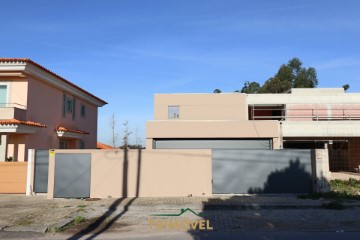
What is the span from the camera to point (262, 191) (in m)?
14.4

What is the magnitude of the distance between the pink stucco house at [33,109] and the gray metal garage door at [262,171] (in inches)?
375

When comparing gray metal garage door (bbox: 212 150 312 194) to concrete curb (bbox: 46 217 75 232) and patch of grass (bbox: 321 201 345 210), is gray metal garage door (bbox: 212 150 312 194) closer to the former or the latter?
patch of grass (bbox: 321 201 345 210)

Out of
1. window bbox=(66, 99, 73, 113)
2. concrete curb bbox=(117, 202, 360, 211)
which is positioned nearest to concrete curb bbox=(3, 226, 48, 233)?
concrete curb bbox=(117, 202, 360, 211)

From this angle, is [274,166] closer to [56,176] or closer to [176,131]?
[56,176]

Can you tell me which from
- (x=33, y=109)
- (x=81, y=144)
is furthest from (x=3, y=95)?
(x=81, y=144)

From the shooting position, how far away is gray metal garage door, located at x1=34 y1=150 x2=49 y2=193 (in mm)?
14844

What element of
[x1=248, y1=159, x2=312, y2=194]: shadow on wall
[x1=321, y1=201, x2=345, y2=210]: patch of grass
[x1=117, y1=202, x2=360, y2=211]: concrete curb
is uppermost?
[x1=248, y1=159, x2=312, y2=194]: shadow on wall

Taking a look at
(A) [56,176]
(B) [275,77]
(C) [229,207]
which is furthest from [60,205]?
(B) [275,77]

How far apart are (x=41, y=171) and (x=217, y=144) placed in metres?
15.3

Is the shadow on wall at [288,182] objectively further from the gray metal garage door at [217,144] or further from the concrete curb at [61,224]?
the gray metal garage door at [217,144]

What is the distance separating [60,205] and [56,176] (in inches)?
73.0

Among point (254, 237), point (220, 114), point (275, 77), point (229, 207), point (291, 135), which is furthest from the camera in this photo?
point (275, 77)

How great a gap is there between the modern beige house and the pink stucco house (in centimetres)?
651

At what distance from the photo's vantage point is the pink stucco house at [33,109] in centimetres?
1769
